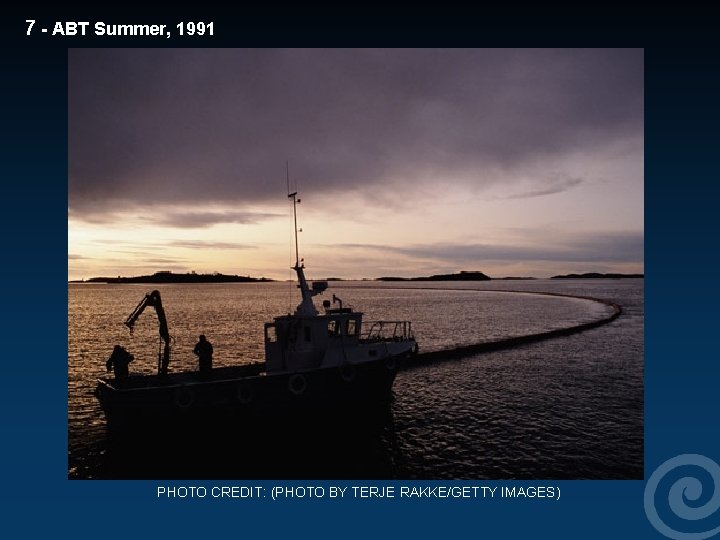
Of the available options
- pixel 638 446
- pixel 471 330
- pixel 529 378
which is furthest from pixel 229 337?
pixel 638 446

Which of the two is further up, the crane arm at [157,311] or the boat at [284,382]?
the crane arm at [157,311]

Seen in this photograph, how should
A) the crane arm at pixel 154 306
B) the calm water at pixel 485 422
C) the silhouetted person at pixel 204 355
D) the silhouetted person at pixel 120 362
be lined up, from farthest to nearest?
1. the crane arm at pixel 154 306
2. the silhouetted person at pixel 204 355
3. the silhouetted person at pixel 120 362
4. the calm water at pixel 485 422

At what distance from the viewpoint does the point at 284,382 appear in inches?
704

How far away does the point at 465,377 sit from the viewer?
30328 millimetres

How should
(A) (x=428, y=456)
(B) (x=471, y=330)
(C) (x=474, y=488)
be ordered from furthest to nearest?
(B) (x=471, y=330), (A) (x=428, y=456), (C) (x=474, y=488)

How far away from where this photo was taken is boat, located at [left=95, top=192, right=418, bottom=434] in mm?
16875

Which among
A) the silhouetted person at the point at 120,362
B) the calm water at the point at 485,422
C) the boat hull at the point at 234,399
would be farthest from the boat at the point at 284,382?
the calm water at the point at 485,422

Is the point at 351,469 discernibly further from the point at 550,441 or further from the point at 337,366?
the point at 550,441

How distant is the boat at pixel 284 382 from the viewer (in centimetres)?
1688

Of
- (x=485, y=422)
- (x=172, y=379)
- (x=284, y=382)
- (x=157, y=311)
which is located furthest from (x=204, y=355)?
(x=485, y=422)

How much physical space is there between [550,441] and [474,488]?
31.5ft

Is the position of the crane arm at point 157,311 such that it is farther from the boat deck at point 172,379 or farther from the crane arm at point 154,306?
the boat deck at point 172,379

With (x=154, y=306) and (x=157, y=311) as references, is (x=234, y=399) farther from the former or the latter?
(x=157, y=311)

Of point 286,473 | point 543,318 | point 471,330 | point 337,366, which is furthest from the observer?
point 543,318
